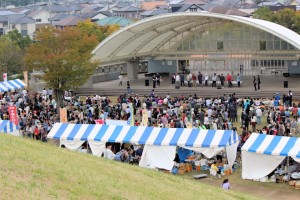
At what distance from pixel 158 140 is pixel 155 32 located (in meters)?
18.5

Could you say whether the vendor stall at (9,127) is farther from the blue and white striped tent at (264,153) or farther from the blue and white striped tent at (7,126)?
the blue and white striped tent at (264,153)

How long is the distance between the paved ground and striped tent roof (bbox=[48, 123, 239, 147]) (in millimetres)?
12310

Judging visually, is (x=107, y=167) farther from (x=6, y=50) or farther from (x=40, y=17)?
(x=40, y=17)

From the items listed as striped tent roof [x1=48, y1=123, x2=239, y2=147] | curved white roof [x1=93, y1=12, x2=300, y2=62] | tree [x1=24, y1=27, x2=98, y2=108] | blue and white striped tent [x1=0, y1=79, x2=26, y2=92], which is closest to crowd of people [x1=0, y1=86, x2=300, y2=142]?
tree [x1=24, y1=27, x2=98, y2=108]

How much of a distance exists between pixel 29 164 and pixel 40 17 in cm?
9725

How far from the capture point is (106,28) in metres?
65.8

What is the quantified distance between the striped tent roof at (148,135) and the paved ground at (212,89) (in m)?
12.3

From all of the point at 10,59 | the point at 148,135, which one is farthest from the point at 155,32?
the point at 148,135

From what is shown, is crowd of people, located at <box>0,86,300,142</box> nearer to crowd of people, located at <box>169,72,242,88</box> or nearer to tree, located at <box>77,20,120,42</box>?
crowd of people, located at <box>169,72,242,88</box>

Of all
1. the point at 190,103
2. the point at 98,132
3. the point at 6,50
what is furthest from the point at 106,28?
the point at 98,132

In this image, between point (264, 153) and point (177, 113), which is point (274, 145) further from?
point (177, 113)

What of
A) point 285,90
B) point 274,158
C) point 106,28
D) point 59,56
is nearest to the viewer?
point 274,158

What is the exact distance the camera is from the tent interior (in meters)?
19.5

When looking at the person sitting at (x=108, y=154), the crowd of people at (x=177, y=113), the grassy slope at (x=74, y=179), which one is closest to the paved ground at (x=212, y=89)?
the crowd of people at (x=177, y=113)
